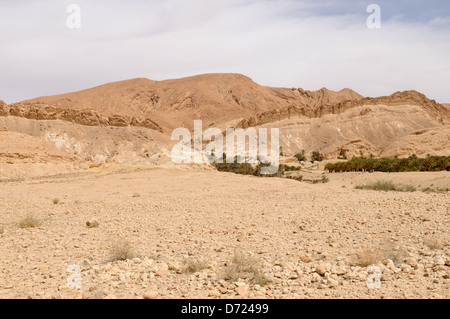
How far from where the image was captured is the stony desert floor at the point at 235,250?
15.2ft

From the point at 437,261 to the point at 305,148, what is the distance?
6607cm

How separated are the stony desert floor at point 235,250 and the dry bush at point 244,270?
1 cm

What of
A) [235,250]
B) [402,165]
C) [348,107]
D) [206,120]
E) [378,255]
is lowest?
[402,165]

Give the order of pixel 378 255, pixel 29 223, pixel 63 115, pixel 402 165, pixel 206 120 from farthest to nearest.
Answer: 1. pixel 206 120
2. pixel 63 115
3. pixel 402 165
4. pixel 29 223
5. pixel 378 255

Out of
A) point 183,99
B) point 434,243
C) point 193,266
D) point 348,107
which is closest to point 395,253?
point 434,243

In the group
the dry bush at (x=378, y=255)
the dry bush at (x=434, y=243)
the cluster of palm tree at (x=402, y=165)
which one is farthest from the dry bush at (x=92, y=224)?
the cluster of palm tree at (x=402, y=165)

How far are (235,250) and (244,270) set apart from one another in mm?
1051

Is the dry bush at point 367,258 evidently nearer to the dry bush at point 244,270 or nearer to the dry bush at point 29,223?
the dry bush at point 244,270

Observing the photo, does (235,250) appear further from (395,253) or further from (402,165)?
(402,165)

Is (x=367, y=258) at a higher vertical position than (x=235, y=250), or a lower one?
higher

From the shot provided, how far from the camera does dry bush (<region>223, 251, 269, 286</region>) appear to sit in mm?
4820

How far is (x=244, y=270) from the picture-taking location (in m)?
5.17

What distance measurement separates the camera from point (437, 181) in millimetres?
22234
